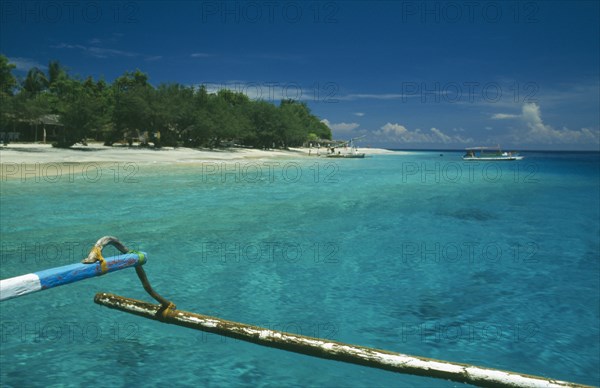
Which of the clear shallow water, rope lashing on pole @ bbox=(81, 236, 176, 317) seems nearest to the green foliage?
the clear shallow water

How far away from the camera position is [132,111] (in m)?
47.2

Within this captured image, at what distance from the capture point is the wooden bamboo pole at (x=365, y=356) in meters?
3.06

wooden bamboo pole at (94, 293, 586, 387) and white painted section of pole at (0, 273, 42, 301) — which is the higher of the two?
white painted section of pole at (0, 273, 42, 301)

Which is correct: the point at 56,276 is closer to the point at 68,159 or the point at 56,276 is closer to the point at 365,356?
the point at 365,356

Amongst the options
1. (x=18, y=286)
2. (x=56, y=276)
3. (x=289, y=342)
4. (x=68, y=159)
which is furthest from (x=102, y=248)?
(x=68, y=159)

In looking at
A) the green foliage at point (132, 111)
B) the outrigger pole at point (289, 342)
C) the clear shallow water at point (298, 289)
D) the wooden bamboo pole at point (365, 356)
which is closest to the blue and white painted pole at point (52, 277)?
the outrigger pole at point (289, 342)

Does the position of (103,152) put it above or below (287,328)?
above

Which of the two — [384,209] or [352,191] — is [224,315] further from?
[352,191]

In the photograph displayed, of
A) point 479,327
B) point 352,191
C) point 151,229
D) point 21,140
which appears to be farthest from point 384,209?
point 21,140

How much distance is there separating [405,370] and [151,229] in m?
10.9

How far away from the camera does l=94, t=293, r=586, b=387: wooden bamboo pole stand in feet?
10.0

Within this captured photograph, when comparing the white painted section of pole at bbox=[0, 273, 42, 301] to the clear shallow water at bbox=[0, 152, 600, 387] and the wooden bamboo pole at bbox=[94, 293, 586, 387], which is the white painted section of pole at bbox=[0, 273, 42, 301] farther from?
the clear shallow water at bbox=[0, 152, 600, 387]

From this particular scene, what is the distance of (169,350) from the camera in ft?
17.9

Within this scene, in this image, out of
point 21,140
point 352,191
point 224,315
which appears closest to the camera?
point 224,315
